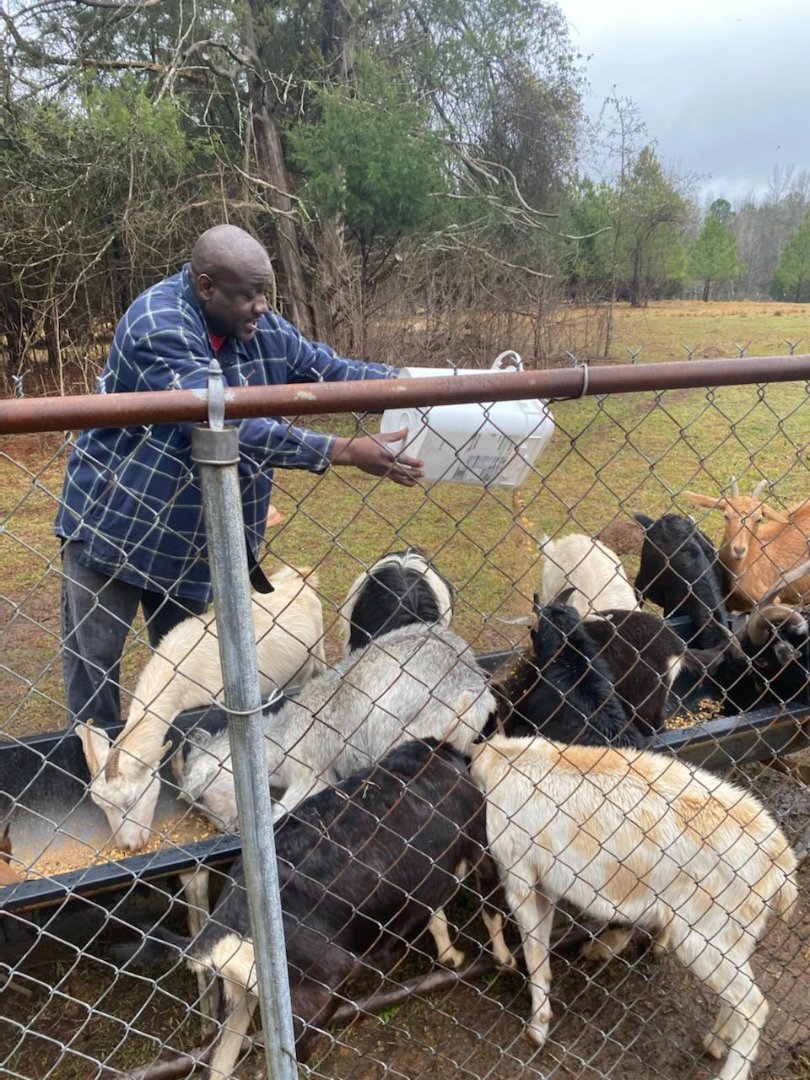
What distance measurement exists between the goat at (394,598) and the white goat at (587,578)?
667mm

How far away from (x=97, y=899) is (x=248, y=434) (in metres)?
1.64

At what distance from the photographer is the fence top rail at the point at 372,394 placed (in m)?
1.28

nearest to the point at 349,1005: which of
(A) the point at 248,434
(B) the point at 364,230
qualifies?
(A) the point at 248,434

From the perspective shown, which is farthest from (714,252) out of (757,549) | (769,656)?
(769,656)

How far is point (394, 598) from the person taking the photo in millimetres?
4305

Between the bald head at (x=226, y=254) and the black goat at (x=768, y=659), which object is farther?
the black goat at (x=768, y=659)

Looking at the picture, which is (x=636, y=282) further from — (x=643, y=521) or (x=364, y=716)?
(x=364, y=716)

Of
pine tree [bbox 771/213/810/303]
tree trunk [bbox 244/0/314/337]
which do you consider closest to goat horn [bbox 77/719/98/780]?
tree trunk [bbox 244/0/314/337]

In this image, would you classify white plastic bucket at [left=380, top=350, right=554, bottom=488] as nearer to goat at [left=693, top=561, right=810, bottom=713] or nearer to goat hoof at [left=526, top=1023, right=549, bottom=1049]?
goat at [left=693, top=561, right=810, bottom=713]

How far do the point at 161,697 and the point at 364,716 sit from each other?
910 millimetres

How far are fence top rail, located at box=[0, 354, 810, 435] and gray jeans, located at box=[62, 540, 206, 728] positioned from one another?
1873mm

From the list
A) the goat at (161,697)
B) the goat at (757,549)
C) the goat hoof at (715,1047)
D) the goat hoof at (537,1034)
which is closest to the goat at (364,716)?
the goat at (161,697)

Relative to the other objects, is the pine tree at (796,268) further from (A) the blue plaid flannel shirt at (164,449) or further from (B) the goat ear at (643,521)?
(A) the blue plaid flannel shirt at (164,449)

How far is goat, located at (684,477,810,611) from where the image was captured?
16.5 feet
